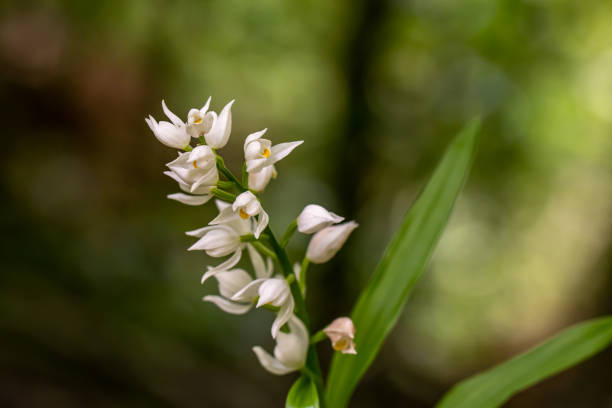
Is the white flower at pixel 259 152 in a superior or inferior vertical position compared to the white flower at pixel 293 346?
superior

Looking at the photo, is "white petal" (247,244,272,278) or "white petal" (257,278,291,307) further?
"white petal" (247,244,272,278)

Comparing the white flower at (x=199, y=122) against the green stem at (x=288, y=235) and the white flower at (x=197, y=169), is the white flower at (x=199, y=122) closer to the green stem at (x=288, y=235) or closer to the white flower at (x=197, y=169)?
the white flower at (x=197, y=169)

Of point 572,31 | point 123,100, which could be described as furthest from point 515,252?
point 123,100

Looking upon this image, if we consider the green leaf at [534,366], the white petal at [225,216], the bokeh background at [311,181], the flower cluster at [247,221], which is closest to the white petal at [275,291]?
the flower cluster at [247,221]

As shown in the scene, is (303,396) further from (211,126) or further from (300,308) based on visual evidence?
(211,126)

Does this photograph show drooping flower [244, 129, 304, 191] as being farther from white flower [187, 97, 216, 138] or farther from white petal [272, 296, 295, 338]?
white petal [272, 296, 295, 338]

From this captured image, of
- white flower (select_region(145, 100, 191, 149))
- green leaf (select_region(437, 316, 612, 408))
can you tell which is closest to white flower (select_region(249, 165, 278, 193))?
white flower (select_region(145, 100, 191, 149))

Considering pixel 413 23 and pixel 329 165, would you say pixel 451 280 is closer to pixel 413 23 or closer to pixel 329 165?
pixel 329 165
